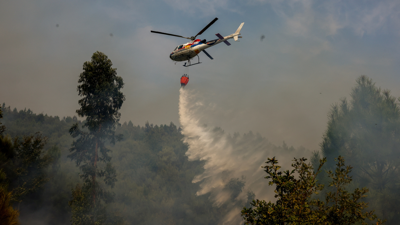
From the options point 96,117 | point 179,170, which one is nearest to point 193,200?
point 179,170

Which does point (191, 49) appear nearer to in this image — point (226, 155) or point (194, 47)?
point (194, 47)

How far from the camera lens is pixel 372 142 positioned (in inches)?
1173

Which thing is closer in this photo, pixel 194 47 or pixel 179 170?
pixel 194 47

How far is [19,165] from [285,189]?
4287 cm

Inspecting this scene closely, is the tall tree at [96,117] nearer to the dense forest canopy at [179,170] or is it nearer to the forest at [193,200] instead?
the forest at [193,200]

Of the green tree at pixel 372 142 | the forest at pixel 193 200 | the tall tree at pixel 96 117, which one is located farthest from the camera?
the tall tree at pixel 96 117

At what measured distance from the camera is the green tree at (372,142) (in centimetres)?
2722

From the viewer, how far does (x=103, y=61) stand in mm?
33531

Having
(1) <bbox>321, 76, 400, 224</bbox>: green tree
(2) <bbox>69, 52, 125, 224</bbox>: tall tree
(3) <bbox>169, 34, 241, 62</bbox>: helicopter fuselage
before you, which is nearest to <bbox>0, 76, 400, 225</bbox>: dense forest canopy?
(1) <bbox>321, 76, 400, 224</bbox>: green tree

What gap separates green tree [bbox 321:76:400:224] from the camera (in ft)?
89.3

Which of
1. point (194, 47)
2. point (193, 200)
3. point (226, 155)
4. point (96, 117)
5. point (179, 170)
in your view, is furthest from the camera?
point (179, 170)

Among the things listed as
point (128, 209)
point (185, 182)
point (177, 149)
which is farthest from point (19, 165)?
point (177, 149)

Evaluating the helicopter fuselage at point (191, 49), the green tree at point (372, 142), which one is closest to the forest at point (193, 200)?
the green tree at point (372, 142)

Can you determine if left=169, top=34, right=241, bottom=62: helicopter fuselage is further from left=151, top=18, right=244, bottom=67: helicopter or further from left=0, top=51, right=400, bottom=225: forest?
left=0, top=51, right=400, bottom=225: forest
